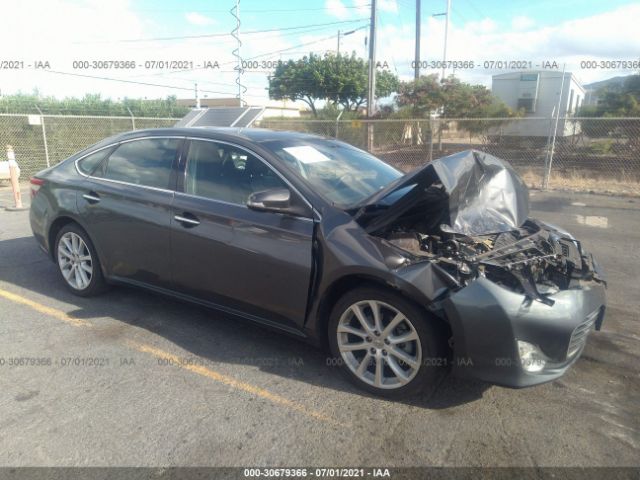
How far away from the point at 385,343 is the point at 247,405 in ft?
3.05

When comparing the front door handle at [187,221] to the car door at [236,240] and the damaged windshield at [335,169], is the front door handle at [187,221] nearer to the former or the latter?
the car door at [236,240]

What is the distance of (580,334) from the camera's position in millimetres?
2910

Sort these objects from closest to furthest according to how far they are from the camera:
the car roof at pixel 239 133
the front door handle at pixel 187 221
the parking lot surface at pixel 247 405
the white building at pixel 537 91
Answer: the parking lot surface at pixel 247 405, the front door handle at pixel 187 221, the car roof at pixel 239 133, the white building at pixel 537 91

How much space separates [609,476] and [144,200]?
365 centimetres

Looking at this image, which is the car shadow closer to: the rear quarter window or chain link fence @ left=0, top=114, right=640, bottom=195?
the rear quarter window

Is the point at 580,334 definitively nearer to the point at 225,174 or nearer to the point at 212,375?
the point at 212,375

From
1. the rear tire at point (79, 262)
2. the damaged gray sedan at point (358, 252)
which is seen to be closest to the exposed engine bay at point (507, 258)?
the damaged gray sedan at point (358, 252)

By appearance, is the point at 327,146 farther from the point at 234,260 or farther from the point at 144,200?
the point at 144,200

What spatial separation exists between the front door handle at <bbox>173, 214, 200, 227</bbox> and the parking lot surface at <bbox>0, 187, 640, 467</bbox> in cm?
90

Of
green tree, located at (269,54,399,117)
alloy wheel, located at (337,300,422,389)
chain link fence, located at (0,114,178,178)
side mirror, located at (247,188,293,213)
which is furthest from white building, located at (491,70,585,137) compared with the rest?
alloy wheel, located at (337,300,422,389)

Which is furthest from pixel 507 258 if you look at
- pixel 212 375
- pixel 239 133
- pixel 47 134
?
pixel 47 134

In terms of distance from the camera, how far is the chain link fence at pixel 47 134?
13266 millimetres

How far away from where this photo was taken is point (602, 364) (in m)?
3.51

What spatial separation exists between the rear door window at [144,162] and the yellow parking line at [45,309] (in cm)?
127
